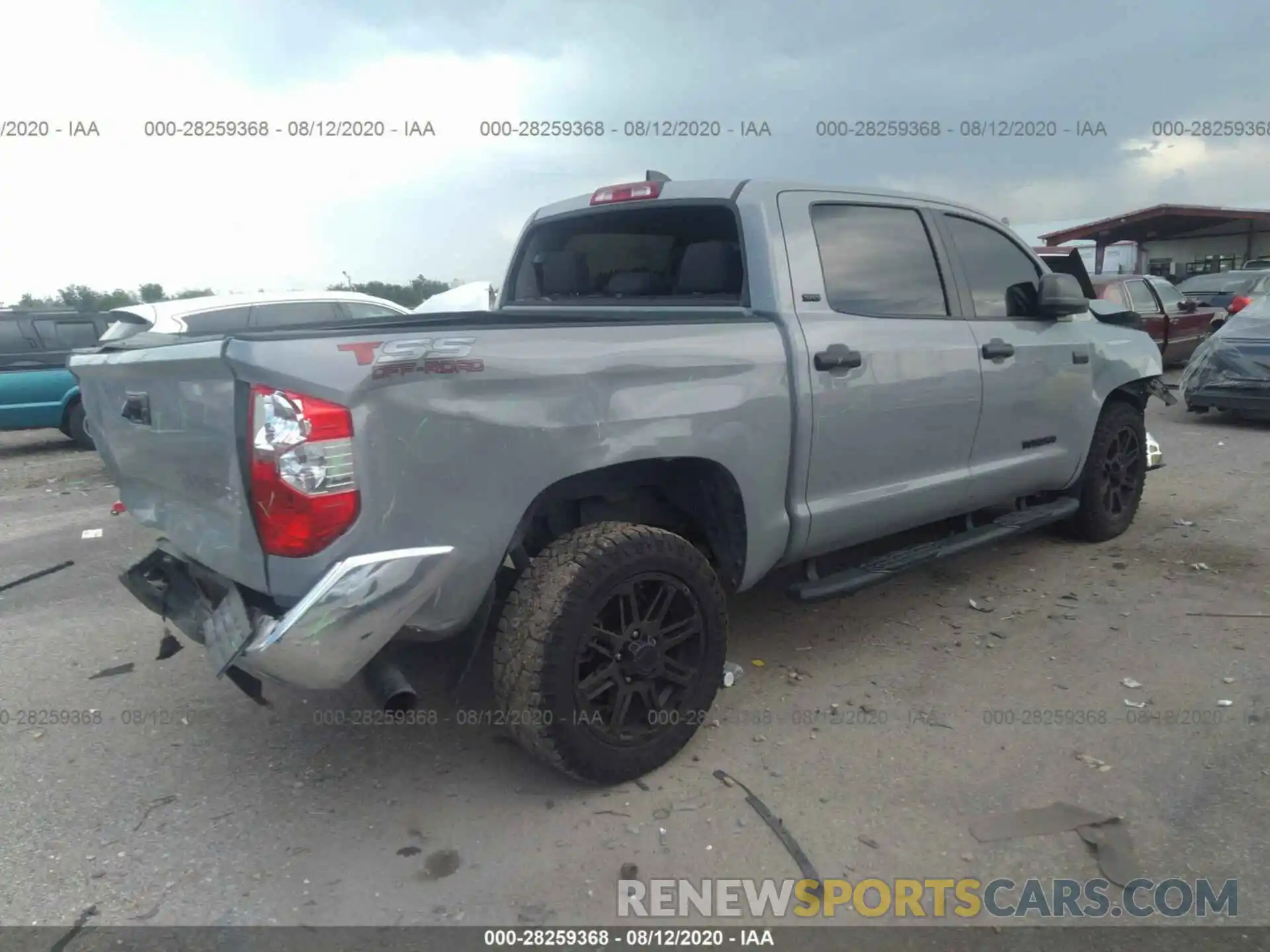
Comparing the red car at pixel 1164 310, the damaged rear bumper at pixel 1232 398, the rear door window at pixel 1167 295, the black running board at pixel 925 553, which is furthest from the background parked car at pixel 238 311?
the rear door window at pixel 1167 295

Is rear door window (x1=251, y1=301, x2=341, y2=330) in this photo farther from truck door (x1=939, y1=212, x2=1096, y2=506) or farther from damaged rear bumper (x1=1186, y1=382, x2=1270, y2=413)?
damaged rear bumper (x1=1186, y1=382, x2=1270, y2=413)

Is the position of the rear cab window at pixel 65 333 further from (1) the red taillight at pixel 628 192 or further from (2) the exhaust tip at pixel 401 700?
(2) the exhaust tip at pixel 401 700

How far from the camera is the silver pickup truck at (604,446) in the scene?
7.60 ft

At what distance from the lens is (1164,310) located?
12.1m

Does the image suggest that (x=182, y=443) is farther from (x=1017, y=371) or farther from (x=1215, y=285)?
(x=1215, y=285)

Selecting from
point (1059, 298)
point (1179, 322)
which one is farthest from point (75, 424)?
point (1179, 322)

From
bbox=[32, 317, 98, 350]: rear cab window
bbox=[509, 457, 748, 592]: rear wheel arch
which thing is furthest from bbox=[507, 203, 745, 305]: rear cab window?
bbox=[32, 317, 98, 350]: rear cab window

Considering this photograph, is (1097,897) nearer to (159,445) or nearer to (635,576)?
(635,576)

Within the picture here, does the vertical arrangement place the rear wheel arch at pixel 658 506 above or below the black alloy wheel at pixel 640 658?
above

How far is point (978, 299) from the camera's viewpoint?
4.19 meters

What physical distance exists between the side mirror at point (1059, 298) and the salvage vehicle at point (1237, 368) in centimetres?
589

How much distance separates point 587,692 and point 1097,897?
151 centimetres

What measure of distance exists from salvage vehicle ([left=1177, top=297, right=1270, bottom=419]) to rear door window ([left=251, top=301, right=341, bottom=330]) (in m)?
8.79

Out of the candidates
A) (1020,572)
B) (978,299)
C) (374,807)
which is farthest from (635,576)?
(1020,572)
